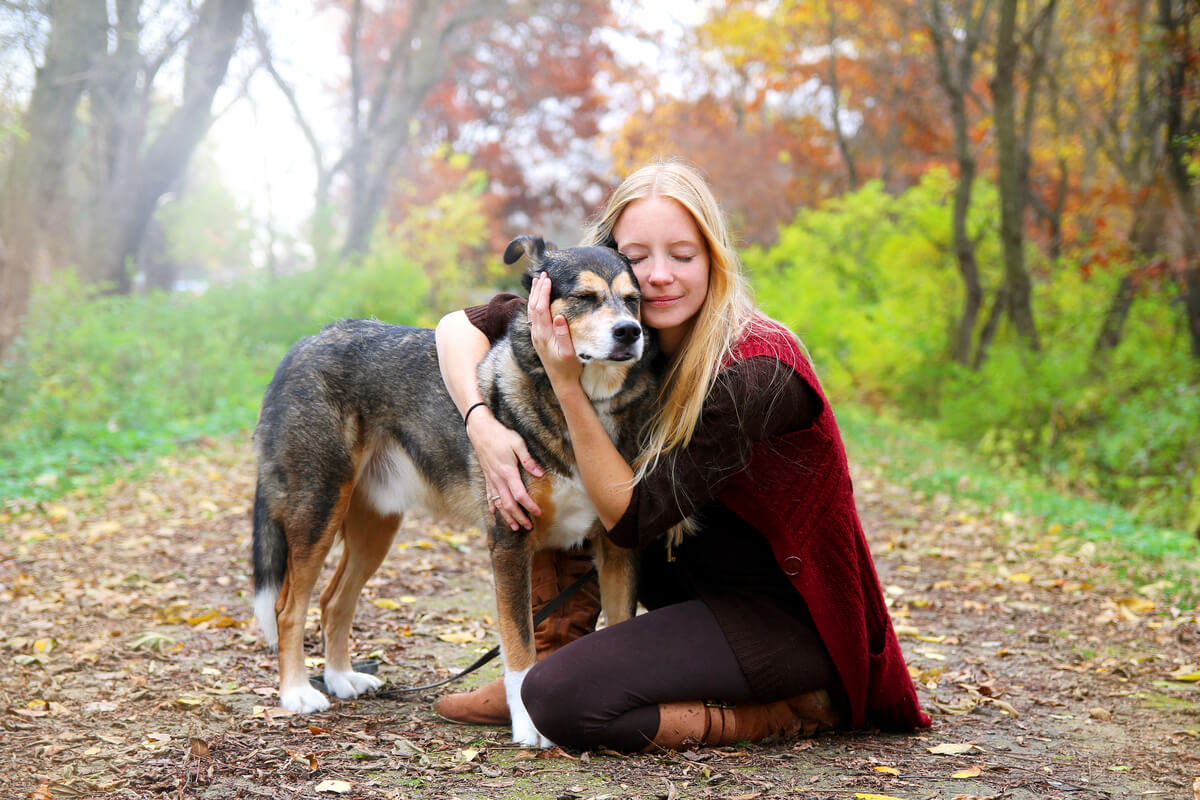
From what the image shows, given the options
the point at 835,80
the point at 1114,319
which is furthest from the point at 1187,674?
the point at 835,80

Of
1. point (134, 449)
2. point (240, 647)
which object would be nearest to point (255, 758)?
point (240, 647)

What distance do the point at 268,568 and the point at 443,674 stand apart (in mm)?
851

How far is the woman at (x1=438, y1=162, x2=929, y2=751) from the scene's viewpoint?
9.44 ft

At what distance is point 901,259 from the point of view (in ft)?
45.1

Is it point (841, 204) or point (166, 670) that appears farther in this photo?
point (841, 204)

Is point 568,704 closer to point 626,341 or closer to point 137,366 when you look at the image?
point 626,341

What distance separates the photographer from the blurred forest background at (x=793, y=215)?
8.95 meters

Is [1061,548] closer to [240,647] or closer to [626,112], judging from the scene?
[240,647]

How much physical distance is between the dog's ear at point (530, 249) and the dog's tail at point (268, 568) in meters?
1.35

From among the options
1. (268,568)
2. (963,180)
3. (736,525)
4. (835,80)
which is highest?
(835,80)

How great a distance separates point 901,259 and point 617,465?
38.9ft

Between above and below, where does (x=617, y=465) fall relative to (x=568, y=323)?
below

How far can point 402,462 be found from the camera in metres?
3.65

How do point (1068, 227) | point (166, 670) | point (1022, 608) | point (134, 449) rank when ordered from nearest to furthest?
1. point (166, 670)
2. point (1022, 608)
3. point (134, 449)
4. point (1068, 227)
